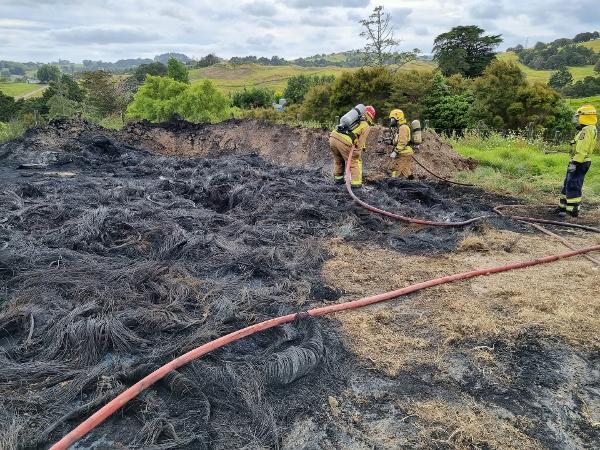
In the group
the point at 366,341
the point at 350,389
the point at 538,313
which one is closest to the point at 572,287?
the point at 538,313

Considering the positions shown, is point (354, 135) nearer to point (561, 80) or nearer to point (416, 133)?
point (416, 133)

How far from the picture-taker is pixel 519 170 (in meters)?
11.1

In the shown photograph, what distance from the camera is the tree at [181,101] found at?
66.8 ft

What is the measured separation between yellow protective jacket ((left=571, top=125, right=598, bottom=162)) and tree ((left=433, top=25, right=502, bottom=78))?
29615mm

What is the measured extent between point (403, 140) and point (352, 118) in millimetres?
1914

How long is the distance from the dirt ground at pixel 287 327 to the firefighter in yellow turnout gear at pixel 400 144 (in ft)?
6.69

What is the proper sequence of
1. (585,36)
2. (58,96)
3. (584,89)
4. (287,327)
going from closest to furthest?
(287,327), (58,96), (584,89), (585,36)

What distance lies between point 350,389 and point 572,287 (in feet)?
10.2

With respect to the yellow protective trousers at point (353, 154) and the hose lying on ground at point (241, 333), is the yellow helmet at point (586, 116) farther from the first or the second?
the yellow protective trousers at point (353, 154)

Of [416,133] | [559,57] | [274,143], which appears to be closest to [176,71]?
[274,143]

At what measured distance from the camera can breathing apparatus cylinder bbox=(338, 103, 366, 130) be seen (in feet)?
24.8

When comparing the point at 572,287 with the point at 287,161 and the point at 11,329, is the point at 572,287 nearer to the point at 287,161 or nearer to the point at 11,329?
the point at 11,329

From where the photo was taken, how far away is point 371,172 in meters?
11.2

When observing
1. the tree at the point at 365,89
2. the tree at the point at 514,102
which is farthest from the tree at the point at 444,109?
the tree at the point at 365,89
